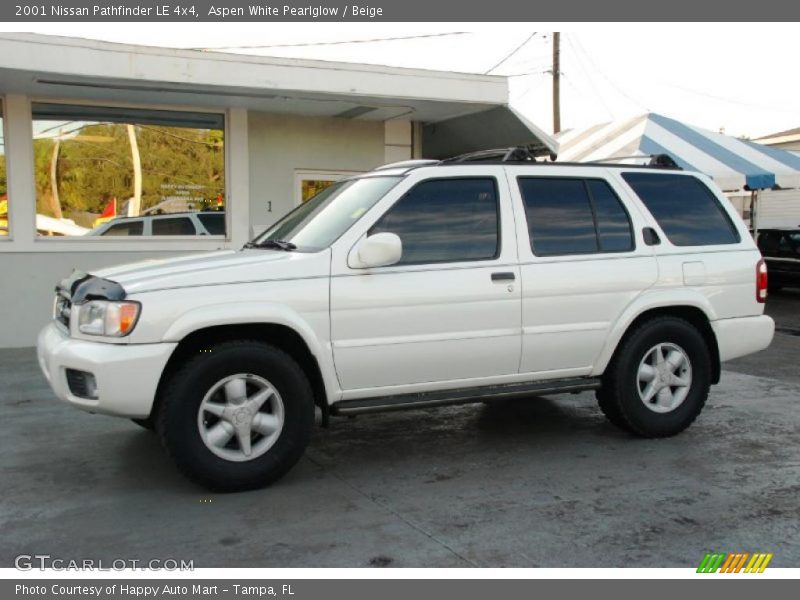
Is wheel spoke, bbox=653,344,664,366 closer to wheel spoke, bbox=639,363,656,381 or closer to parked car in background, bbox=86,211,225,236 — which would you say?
wheel spoke, bbox=639,363,656,381

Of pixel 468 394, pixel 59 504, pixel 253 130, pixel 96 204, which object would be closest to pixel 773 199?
pixel 253 130

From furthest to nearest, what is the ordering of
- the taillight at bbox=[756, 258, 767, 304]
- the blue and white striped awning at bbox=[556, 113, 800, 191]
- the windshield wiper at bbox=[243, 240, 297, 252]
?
1. the blue and white striped awning at bbox=[556, 113, 800, 191]
2. the taillight at bbox=[756, 258, 767, 304]
3. the windshield wiper at bbox=[243, 240, 297, 252]

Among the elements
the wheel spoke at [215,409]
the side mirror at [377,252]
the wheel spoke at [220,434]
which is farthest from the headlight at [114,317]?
the side mirror at [377,252]

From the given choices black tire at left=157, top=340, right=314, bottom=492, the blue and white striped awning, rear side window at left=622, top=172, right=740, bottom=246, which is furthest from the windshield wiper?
the blue and white striped awning

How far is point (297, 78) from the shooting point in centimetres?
951

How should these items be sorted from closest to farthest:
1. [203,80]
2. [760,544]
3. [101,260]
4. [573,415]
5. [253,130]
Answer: [760,544]
[573,415]
[203,80]
[101,260]
[253,130]

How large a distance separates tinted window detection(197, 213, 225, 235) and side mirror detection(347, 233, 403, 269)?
6700mm

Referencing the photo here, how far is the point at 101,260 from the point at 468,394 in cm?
679

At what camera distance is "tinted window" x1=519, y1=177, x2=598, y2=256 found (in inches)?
212

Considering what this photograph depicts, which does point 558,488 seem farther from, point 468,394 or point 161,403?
point 161,403

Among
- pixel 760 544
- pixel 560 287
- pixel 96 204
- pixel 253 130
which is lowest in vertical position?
pixel 760 544

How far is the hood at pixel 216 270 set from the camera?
14.5 ft

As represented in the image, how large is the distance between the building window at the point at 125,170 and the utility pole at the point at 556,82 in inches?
692

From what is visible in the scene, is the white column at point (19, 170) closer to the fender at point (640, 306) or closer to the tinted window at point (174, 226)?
the tinted window at point (174, 226)
